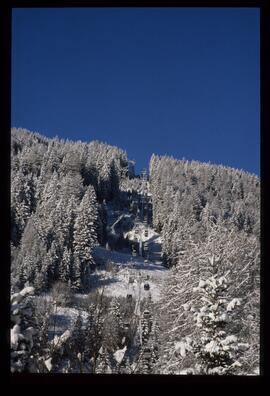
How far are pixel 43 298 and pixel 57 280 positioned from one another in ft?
0.54

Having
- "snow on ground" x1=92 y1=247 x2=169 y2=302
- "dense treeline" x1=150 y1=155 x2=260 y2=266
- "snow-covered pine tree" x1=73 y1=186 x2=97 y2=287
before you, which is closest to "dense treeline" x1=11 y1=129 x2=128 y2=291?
"snow-covered pine tree" x1=73 y1=186 x2=97 y2=287

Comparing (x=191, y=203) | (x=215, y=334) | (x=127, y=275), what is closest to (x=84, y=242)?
(x=215, y=334)

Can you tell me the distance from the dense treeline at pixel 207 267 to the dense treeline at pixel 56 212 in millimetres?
617

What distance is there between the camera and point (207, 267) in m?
3.66

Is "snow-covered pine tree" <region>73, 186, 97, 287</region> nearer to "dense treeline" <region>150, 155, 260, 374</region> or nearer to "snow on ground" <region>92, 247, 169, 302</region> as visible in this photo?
"snow on ground" <region>92, 247, 169, 302</region>

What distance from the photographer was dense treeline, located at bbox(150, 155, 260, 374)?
104 inches

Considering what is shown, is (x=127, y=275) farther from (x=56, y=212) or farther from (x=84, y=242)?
(x=84, y=242)

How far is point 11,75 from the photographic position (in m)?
1.64

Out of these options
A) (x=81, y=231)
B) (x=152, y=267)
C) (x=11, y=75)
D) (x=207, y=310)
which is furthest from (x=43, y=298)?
(x=152, y=267)

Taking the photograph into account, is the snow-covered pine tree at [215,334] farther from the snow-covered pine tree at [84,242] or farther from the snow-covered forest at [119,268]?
the snow-covered pine tree at [84,242]

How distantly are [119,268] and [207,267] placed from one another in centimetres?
105

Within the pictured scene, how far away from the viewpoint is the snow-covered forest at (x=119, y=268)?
248cm

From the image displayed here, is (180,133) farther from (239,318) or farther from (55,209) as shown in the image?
Result: (239,318)

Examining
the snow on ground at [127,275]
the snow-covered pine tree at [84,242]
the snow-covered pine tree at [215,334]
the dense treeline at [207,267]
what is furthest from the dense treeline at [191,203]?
the snow-covered pine tree at [215,334]
